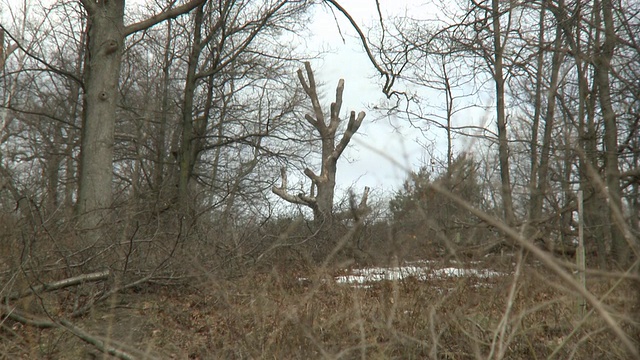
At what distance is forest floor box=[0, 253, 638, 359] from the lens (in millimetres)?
3799

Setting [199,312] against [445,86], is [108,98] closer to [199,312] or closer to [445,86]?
[199,312]

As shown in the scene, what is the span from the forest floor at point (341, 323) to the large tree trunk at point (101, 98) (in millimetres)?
3033

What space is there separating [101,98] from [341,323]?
5.58m

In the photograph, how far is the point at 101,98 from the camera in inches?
353

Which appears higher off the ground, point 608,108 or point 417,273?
point 608,108

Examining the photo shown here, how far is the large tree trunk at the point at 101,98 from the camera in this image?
349 inches

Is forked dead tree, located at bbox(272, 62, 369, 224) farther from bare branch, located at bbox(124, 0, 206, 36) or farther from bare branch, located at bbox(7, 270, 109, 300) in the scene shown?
bare branch, located at bbox(7, 270, 109, 300)

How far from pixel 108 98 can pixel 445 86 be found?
431 inches

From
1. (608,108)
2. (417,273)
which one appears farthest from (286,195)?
(417,273)

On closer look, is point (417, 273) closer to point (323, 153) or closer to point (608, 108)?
point (608, 108)

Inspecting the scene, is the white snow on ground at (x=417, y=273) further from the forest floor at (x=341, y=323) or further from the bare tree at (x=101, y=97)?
the bare tree at (x=101, y=97)

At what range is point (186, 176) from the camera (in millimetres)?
14617

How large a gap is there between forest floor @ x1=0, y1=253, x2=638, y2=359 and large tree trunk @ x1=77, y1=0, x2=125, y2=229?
303 centimetres

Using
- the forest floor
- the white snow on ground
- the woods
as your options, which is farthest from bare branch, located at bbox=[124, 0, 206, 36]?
the white snow on ground
